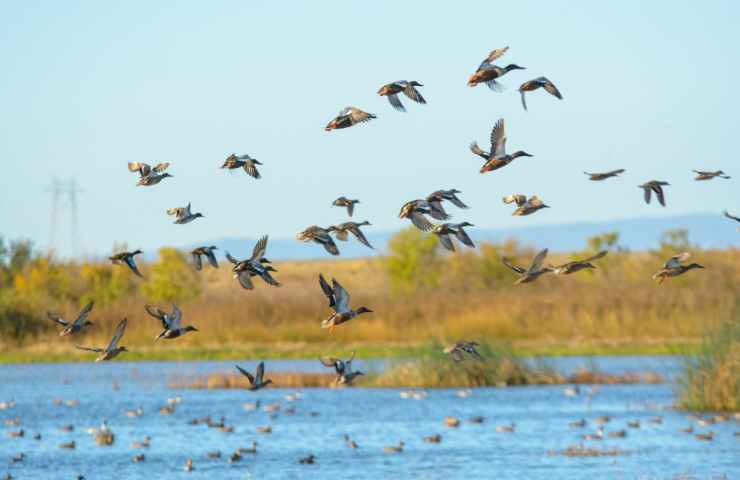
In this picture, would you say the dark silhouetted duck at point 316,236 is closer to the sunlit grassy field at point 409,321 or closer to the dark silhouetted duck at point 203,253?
the dark silhouetted duck at point 203,253

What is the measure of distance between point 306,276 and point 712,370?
127m

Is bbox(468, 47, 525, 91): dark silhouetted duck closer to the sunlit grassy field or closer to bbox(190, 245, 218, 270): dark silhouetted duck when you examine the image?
bbox(190, 245, 218, 270): dark silhouetted duck

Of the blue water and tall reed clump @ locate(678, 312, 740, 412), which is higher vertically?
tall reed clump @ locate(678, 312, 740, 412)

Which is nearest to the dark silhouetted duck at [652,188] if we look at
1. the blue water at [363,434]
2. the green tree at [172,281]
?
the blue water at [363,434]

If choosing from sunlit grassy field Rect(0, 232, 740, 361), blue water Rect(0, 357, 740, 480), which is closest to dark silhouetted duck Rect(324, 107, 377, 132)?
blue water Rect(0, 357, 740, 480)

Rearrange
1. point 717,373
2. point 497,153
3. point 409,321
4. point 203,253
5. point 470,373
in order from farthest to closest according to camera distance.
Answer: point 409,321, point 470,373, point 717,373, point 203,253, point 497,153

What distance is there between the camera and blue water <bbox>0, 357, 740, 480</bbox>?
107 feet

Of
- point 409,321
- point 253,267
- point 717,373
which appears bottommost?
point 717,373

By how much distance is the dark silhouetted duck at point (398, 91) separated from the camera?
1908 cm

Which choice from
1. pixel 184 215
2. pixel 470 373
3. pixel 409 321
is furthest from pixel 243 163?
pixel 409 321

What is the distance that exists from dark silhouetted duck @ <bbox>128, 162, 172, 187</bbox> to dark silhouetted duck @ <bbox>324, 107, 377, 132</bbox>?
7.45ft

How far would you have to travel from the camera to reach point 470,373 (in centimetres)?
4922

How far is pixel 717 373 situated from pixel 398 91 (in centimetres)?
1964

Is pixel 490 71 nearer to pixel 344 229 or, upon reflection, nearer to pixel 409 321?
pixel 344 229
